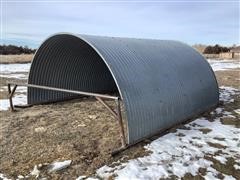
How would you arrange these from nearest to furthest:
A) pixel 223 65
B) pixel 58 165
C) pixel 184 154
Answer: pixel 58 165, pixel 184 154, pixel 223 65

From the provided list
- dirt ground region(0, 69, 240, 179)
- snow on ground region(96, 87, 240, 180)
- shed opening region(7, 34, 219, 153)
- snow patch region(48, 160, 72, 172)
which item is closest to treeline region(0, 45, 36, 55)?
shed opening region(7, 34, 219, 153)

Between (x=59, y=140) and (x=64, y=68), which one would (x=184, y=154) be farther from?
(x=64, y=68)

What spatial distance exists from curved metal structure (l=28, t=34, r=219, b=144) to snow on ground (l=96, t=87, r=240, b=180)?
0.53 meters

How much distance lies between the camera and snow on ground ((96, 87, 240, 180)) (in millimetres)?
5527

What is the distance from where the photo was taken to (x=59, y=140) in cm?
721

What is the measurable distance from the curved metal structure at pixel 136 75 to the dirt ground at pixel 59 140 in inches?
34.2

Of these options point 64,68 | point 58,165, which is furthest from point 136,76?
point 64,68

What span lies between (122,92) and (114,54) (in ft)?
4.12

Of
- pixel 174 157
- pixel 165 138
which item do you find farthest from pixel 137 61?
pixel 174 157

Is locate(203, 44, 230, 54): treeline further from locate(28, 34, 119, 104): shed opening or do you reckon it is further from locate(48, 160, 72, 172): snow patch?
locate(48, 160, 72, 172): snow patch

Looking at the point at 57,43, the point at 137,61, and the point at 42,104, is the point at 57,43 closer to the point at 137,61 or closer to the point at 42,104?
the point at 42,104

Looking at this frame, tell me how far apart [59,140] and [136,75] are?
2.50 metres

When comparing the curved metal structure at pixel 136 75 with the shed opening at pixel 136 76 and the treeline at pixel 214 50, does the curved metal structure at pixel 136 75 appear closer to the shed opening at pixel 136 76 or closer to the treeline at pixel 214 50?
the shed opening at pixel 136 76

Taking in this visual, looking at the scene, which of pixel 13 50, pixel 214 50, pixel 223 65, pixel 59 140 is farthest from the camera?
pixel 214 50
